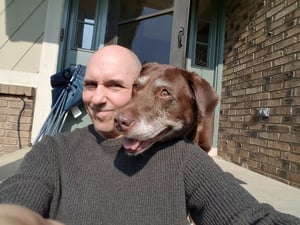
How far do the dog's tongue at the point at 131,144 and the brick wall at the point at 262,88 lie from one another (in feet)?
8.42

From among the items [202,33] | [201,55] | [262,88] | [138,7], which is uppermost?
[138,7]

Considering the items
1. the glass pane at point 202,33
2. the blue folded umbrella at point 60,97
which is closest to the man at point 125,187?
the blue folded umbrella at point 60,97

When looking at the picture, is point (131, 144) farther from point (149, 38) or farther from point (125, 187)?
point (149, 38)

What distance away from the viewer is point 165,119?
192 centimetres

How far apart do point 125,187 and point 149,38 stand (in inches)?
165

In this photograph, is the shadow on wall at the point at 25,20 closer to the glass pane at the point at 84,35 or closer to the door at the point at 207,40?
the glass pane at the point at 84,35

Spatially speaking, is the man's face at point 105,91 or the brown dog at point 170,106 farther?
the brown dog at point 170,106

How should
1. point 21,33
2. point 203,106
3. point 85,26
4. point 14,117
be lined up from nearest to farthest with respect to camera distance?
point 203,106
point 14,117
point 21,33
point 85,26

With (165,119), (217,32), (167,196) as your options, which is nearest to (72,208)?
(167,196)

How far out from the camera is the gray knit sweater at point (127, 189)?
1246 mm

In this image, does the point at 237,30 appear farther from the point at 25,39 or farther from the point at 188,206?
the point at 188,206

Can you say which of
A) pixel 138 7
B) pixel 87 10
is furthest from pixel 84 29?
pixel 138 7

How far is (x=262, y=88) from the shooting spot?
4422mm

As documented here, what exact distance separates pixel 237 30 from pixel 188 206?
14.3ft
